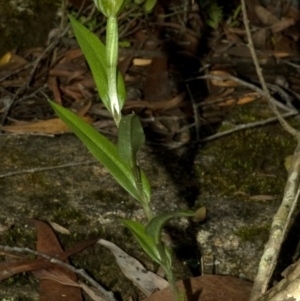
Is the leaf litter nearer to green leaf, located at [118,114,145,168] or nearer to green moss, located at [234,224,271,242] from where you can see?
green moss, located at [234,224,271,242]

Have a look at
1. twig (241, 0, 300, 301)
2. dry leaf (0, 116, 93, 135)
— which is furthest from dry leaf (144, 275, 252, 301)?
dry leaf (0, 116, 93, 135)

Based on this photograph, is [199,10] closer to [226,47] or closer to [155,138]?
[226,47]

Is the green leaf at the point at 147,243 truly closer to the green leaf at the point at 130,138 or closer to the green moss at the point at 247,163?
the green leaf at the point at 130,138

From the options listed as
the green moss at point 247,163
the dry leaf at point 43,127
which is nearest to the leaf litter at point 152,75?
the dry leaf at point 43,127

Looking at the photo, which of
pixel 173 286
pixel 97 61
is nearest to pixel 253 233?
pixel 173 286

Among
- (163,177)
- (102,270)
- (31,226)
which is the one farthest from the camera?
(163,177)

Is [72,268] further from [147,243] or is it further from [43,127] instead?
[43,127]

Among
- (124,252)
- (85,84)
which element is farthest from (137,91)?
(124,252)

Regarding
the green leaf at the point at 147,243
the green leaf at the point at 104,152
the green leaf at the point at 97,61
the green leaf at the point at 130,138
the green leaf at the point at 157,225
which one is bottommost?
the green leaf at the point at 147,243
